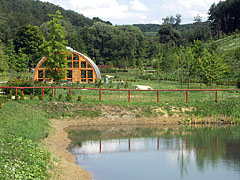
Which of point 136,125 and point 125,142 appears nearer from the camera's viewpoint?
point 125,142

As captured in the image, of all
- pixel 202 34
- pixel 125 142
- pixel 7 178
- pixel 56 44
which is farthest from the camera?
pixel 202 34

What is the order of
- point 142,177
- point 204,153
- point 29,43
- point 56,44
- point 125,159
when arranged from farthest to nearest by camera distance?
point 29,43 → point 56,44 → point 204,153 → point 125,159 → point 142,177

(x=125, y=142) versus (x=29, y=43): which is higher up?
(x=29, y=43)

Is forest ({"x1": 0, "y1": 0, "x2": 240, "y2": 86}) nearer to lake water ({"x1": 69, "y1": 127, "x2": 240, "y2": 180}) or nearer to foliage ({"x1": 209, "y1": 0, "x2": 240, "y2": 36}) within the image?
foliage ({"x1": 209, "y1": 0, "x2": 240, "y2": 36})

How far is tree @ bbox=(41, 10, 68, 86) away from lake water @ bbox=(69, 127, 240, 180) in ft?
29.6

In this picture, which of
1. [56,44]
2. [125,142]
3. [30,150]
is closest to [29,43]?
[56,44]

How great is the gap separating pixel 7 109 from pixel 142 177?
1174 centimetres

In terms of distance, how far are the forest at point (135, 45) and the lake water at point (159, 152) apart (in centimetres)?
1567

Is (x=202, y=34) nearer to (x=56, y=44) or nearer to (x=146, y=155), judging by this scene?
(x=56, y=44)

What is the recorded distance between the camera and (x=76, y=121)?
2680 cm

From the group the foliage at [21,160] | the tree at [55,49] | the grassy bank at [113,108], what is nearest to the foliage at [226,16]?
the grassy bank at [113,108]

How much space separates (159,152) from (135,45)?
73217mm

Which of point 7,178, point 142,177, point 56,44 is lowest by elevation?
point 142,177

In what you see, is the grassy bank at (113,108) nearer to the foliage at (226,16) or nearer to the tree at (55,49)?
the tree at (55,49)
